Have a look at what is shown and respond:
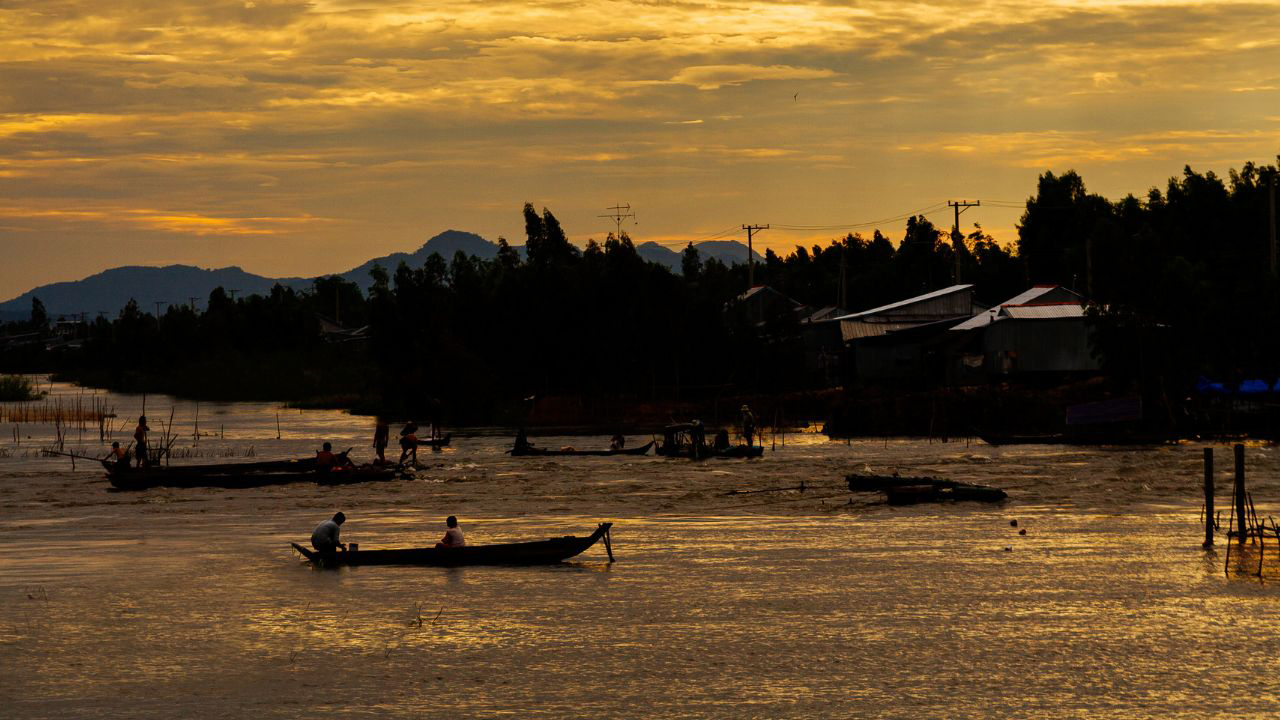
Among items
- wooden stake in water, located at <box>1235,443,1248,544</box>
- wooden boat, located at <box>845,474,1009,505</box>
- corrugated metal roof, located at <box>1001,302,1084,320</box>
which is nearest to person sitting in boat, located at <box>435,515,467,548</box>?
wooden boat, located at <box>845,474,1009,505</box>

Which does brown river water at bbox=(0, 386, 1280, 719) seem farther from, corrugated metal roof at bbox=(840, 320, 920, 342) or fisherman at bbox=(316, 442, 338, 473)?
corrugated metal roof at bbox=(840, 320, 920, 342)

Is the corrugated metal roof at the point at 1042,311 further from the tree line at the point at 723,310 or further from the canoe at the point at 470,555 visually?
the canoe at the point at 470,555

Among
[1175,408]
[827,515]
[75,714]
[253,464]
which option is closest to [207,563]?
[75,714]

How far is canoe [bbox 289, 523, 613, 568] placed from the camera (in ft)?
88.3

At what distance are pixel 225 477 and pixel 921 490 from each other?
2275 cm

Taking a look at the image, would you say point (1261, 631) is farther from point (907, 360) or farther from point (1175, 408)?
point (907, 360)

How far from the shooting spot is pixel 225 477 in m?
44.2

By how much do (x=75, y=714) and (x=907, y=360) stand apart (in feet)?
220

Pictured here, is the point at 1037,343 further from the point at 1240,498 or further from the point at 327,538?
the point at 327,538

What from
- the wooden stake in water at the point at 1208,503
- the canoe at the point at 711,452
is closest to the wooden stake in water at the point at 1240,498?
the wooden stake in water at the point at 1208,503

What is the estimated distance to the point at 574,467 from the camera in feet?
168

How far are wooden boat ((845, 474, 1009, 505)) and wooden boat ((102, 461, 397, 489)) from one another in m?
16.5

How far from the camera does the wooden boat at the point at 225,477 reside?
142 ft

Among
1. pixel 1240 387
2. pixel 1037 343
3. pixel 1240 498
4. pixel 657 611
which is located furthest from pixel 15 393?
pixel 1240 498
